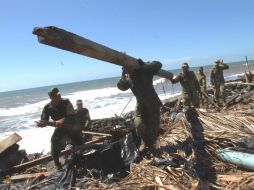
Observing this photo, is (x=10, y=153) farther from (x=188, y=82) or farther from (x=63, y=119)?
(x=188, y=82)

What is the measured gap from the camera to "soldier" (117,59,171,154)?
245 inches

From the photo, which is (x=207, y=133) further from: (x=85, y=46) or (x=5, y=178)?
(x=5, y=178)

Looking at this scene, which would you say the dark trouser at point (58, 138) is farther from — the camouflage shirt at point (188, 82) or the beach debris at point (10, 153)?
the camouflage shirt at point (188, 82)

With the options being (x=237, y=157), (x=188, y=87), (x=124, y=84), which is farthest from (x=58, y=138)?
(x=188, y=87)

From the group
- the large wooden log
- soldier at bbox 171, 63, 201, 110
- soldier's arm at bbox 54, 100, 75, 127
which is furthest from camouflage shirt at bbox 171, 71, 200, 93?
the large wooden log

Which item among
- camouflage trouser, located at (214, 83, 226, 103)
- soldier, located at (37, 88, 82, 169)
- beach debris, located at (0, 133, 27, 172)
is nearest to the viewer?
soldier, located at (37, 88, 82, 169)

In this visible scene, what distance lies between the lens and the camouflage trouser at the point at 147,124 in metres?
6.25

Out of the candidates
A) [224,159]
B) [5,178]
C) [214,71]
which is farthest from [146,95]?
[214,71]

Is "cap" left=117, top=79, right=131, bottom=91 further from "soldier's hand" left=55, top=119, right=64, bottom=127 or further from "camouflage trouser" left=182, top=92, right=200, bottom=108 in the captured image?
"camouflage trouser" left=182, top=92, right=200, bottom=108

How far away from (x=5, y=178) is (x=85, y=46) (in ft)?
13.2

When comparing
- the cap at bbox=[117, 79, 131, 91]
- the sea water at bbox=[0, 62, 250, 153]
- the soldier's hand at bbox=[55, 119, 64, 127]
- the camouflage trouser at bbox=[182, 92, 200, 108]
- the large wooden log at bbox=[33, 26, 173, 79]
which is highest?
the large wooden log at bbox=[33, 26, 173, 79]

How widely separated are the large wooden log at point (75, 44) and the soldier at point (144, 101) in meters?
0.80

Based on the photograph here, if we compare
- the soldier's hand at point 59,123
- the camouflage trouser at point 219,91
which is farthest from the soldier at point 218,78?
the soldier's hand at point 59,123

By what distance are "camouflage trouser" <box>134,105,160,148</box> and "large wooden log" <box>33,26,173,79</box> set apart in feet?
3.89
